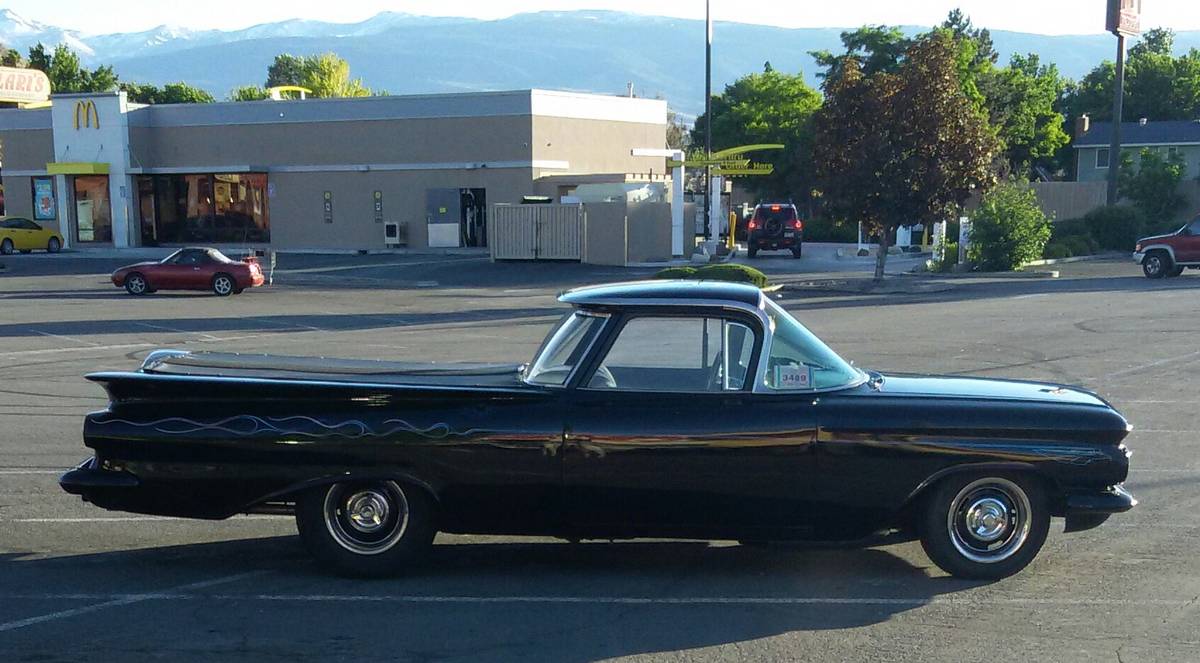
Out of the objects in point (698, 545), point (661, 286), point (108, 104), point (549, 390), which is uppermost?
point (108, 104)

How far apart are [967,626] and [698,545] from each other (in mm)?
2011

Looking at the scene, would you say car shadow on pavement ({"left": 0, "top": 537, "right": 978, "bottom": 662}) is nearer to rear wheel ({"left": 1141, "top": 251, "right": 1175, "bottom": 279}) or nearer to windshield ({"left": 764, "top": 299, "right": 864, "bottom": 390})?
windshield ({"left": 764, "top": 299, "right": 864, "bottom": 390})

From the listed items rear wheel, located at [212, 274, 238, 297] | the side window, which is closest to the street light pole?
rear wheel, located at [212, 274, 238, 297]

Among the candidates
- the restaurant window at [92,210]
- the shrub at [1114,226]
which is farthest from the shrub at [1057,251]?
the restaurant window at [92,210]

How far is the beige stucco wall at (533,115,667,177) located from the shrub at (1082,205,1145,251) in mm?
19111

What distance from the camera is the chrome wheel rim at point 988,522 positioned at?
6.71 m

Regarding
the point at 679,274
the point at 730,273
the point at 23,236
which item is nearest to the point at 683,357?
the point at 730,273

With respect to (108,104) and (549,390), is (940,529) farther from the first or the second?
(108,104)

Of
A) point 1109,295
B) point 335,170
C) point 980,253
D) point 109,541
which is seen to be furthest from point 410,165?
point 109,541

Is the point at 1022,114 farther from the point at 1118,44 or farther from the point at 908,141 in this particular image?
the point at 908,141

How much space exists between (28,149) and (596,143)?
2638cm

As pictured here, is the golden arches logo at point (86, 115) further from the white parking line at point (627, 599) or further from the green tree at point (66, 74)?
the white parking line at point (627, 599)

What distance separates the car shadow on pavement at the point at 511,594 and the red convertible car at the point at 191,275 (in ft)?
76.4

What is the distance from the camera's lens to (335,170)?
160 ft
